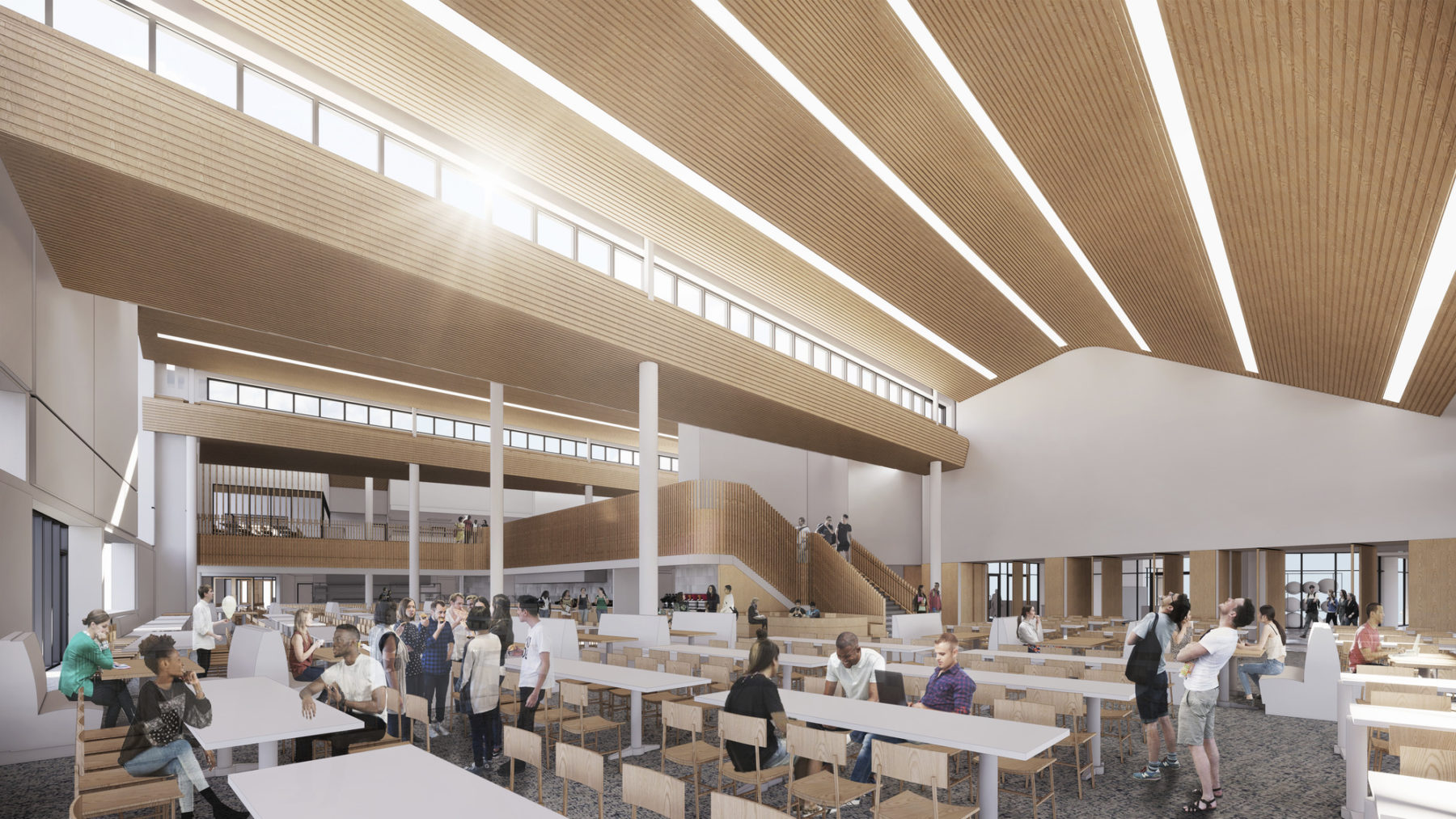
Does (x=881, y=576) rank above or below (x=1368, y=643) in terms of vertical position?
below

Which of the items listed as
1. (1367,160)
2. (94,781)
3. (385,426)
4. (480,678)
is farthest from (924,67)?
(385,426)

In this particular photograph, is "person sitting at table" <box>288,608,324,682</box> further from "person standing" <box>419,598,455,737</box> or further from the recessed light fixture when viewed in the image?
the recessed light fixture

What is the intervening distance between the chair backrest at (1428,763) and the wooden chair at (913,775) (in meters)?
2.25

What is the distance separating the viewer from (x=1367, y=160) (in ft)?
24.7

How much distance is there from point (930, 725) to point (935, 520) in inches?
778

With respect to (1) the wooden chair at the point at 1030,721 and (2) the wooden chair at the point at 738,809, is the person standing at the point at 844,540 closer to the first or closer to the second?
(1) the wooden chair at the point at 1030,721

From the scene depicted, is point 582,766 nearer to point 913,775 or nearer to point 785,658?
point 913,775

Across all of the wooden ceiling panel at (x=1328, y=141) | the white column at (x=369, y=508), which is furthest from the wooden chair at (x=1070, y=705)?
the white column at (x=369, y=508)

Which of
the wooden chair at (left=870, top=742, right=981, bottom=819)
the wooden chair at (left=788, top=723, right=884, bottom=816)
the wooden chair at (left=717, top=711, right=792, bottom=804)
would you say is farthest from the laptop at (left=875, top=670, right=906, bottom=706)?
the wooden chair at (left=870, top=742, right=981, bottom=819)

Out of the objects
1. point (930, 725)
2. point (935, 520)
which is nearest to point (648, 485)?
point (930, 725)

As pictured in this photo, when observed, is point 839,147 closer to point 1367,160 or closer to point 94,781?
point 1367,160

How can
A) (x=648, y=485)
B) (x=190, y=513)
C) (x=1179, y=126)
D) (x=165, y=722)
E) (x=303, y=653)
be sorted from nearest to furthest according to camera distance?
1. (x=165, y=722)
2. (x=1179, y=126)
3. (x=303, y=653)
4. (x=648, y=485)
5. (x=190, y=513)

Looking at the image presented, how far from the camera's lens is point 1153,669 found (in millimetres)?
7078

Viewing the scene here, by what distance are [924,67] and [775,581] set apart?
587 inches
